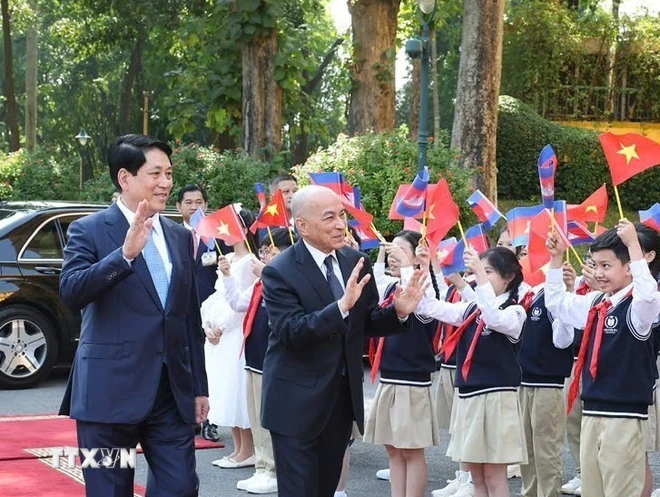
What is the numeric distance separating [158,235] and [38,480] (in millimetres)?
3154

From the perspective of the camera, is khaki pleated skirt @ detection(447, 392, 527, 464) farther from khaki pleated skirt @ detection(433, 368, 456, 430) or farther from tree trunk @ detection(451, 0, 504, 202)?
tree trunk @ detection(451, 0, 504, 202)

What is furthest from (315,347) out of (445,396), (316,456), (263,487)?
(445,396)

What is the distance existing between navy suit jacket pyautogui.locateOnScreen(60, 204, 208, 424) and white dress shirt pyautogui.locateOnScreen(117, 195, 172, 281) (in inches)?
1.4

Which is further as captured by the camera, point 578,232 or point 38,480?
point 578,232

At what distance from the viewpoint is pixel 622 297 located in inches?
234

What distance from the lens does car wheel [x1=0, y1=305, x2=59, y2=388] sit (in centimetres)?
1134

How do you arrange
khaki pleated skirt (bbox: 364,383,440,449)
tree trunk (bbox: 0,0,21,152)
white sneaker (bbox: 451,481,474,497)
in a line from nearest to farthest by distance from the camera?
khaki pleated skirt (bbox: 364,383,440,449) < white sneaker (bbox: 451,481,474,497) < tree trunk (bbox: 0,0,21,152)

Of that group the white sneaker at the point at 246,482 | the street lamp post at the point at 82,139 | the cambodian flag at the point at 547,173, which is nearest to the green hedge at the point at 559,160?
the street lamp post at the point at 82,139

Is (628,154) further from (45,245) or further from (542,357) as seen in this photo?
(45,245)

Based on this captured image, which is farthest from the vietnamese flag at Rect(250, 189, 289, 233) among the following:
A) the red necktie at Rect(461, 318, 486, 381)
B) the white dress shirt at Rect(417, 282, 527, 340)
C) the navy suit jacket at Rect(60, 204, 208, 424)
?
the navy suit jacket at Rect(60, 204, 208, 424)

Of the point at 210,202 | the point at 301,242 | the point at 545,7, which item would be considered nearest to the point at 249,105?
the point at 210,202

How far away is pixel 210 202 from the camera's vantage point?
57.7 ft

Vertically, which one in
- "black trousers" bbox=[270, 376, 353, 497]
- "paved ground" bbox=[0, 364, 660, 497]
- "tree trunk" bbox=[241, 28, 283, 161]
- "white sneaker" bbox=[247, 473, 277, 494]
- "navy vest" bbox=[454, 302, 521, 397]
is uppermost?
"tree trunk" bbox=[241, 28, 283, 161]

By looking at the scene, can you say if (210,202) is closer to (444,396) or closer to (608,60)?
(444,396)
